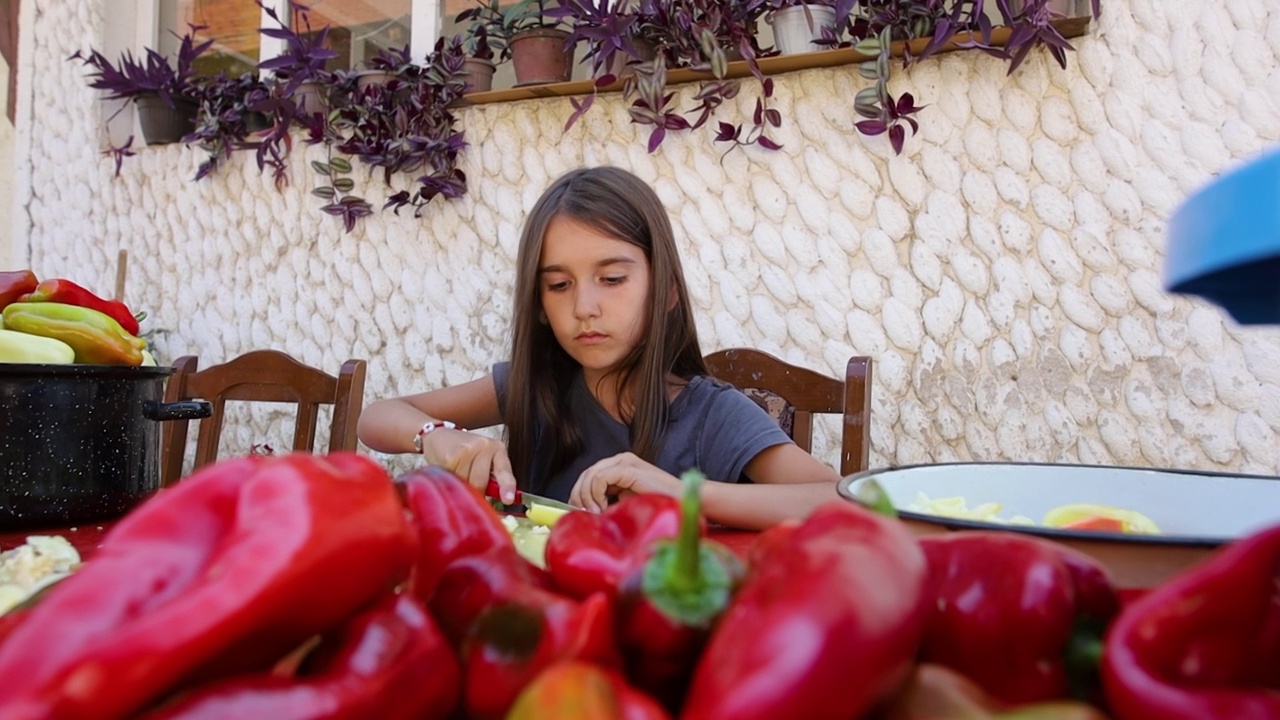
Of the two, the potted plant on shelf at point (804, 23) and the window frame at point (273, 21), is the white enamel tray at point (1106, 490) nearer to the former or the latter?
the potted plant on shelf at point (804, 23)

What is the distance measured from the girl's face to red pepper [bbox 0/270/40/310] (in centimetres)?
79

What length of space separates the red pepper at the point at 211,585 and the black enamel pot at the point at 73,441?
2.20 feet

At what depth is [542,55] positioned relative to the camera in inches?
102

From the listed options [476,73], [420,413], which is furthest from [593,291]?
[476,73]

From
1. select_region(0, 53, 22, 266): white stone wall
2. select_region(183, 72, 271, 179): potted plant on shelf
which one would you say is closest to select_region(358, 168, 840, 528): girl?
select_region(183, 72, 271, 179): potted plant on shelf

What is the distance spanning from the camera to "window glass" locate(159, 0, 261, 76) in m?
3.63

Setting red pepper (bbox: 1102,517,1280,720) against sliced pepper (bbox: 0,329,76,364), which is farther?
sliced pepper (bbox: 0,329,76,364)

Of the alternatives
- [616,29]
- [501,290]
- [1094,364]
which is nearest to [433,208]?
[501,290]

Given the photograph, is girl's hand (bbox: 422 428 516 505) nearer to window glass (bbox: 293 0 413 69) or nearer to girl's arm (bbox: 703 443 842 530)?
girl's arm (bbox: 703 443 842 530)

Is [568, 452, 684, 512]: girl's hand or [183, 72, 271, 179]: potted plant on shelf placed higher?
[183, 72, 271, 179]: potted plant on shelf

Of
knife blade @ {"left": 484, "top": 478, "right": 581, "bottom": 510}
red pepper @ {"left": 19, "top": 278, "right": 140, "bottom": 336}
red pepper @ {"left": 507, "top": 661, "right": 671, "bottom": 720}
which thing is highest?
red pepper @ {"left": 19, "top": 278, "right": 140, "bottom": 336}

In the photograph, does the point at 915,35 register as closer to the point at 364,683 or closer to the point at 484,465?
the point at 484,465

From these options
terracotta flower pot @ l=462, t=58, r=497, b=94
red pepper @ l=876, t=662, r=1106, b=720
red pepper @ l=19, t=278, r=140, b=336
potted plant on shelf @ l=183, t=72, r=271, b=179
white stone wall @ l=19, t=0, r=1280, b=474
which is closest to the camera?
red pepper @ l=876, t=662, r=1106, b=720

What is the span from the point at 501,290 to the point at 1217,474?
7.58ft
